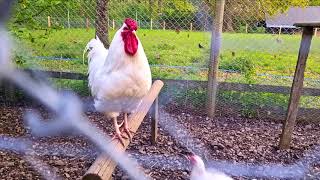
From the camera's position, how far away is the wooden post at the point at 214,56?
260 cm

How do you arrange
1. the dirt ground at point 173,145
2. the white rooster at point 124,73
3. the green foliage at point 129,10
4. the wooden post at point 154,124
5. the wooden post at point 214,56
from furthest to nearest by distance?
the green foliage at point 129,10 → the wooden post at point 214,56 → the wooden post at point 154,124 → the dirt ground at point 173,145 → the white rooster at point 124,73

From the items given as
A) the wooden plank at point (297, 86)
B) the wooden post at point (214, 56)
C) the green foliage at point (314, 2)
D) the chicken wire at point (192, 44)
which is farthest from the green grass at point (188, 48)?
the wooden plank at point (297, 86)

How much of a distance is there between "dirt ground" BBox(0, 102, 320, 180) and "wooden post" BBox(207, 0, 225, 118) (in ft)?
0.46

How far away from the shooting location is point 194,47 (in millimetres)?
3006

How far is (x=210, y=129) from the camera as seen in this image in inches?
104

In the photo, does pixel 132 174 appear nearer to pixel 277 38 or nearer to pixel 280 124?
pixel 280 124

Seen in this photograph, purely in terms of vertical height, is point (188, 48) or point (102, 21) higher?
point (102, 21)

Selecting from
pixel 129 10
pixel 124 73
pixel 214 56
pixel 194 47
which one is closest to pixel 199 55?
pixel 194 47

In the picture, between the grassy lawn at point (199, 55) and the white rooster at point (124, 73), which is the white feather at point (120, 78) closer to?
the white rooster at point (124, 73)

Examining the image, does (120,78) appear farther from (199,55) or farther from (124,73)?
(199,55)

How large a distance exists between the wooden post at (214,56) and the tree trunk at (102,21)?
85 cm

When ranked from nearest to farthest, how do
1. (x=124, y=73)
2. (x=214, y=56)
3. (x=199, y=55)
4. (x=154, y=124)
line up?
(x=124, y=73) < (x=154, y=124) < (x=214, y=56) < (x=199, y=55)

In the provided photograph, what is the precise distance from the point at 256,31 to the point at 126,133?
60.8 inches

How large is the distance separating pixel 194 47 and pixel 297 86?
1.08 metres
